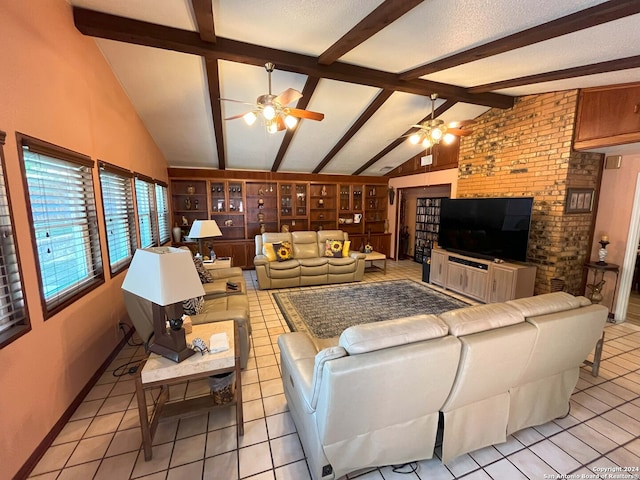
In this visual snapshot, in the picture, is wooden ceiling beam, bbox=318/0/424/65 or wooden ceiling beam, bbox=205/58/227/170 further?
wooden ceiling beam, bbox=205/58/227/170

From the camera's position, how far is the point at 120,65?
123 inches

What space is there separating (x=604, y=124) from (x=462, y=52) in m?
2.10

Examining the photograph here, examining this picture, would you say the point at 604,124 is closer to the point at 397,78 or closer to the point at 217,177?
the point at 397,78

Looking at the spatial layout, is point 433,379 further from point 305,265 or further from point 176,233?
point 176,233

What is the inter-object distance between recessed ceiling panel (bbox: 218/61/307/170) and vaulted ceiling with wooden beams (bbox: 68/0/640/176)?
25 mm

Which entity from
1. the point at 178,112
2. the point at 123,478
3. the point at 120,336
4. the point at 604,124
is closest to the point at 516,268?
the point at 604,124

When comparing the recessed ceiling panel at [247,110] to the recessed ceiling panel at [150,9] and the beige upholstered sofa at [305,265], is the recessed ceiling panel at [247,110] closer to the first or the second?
the recessed ceiling panel at [150,9]

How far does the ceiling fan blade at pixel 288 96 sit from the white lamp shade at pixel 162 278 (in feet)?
6.44

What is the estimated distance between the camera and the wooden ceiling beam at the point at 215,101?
3.25 metres

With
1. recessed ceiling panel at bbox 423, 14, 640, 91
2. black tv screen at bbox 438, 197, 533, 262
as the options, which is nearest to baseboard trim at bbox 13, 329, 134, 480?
recessed ceiling panel at bbox 423, 14, 640, 91

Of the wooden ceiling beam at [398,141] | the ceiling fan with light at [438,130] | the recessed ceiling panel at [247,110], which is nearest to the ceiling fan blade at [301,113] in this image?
the recessed ceiling panel at [247,110]

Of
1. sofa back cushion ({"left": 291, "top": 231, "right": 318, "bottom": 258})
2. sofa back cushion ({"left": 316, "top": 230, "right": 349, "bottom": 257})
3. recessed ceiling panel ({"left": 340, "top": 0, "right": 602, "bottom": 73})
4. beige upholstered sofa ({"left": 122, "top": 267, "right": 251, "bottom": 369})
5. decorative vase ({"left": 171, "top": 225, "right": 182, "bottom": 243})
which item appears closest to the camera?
recessed ceiling panel ({"left": 340, "top": 0, "right": 602, "bottom": 73})

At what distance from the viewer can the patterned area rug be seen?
3.60 meters

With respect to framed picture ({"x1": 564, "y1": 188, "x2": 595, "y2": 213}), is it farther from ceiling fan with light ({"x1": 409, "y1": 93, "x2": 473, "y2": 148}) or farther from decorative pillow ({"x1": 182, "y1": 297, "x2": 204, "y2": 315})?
decorative pillow ({"x1": 182, "y1": 297, "x2": 204, "y2": 315})
